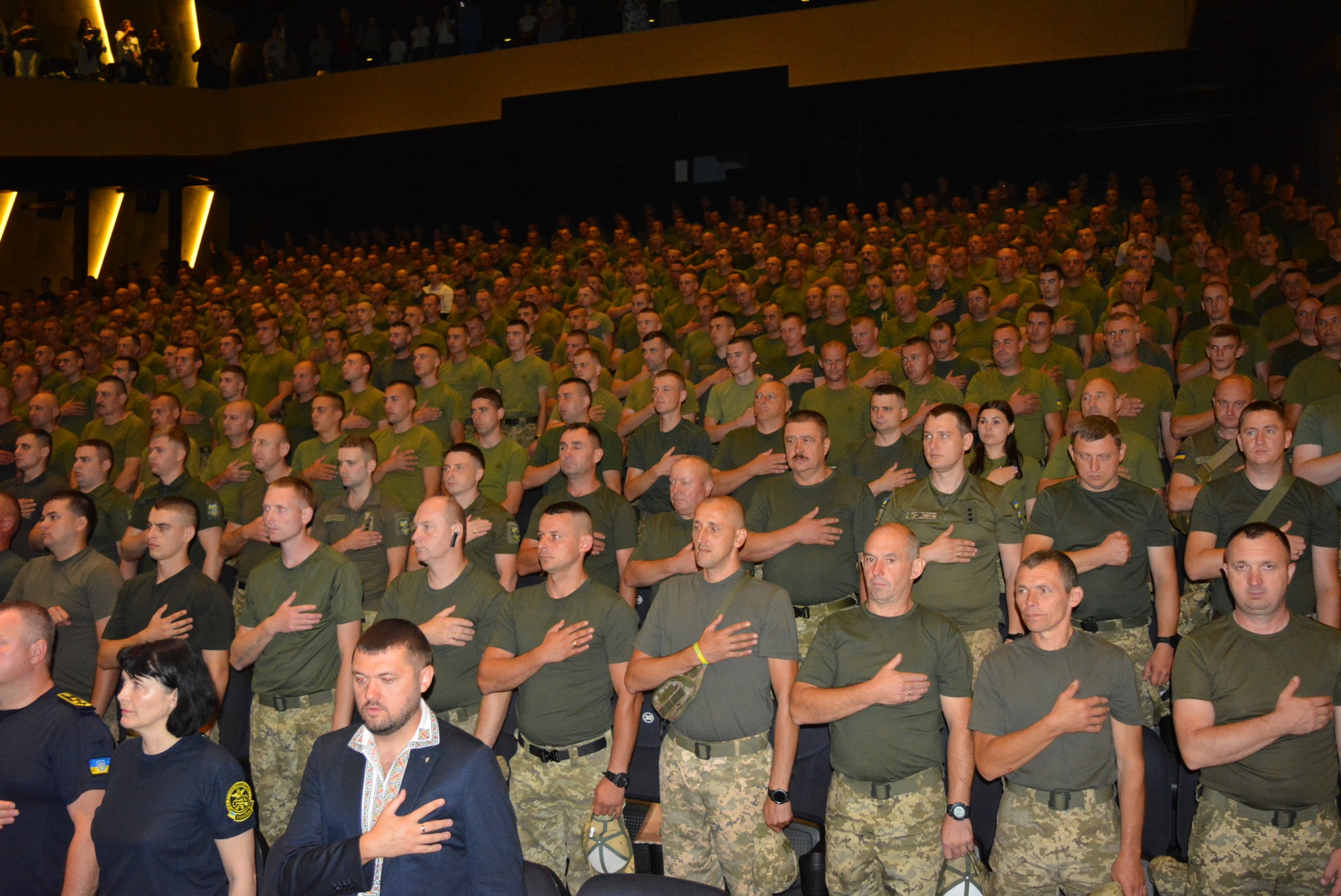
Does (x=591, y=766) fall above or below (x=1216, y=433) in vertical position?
below

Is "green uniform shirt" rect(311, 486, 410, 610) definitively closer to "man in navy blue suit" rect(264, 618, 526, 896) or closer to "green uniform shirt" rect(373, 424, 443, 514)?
"green uniform shirt" rect(373, 424, 443, 514)

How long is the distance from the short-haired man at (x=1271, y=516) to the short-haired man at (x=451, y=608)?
110 inches

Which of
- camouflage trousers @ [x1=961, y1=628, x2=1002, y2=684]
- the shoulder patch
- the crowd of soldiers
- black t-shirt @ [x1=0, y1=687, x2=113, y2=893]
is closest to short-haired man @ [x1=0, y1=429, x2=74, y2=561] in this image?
the crowd of soldiers

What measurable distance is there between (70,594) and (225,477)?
5.16 feet

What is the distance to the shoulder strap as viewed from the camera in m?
4.14

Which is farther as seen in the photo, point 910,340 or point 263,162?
point 263,162

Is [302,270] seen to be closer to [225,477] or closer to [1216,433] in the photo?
[225,477]

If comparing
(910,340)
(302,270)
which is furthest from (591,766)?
(302,270)

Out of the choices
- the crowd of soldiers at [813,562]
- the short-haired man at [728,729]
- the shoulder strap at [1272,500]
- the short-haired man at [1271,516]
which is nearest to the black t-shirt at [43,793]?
the crowd of soldiers at [813,562]

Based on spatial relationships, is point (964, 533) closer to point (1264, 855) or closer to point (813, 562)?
point (813, 562)

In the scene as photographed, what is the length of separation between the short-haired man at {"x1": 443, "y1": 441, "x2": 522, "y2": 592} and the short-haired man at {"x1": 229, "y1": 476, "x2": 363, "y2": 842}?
664 millimetres

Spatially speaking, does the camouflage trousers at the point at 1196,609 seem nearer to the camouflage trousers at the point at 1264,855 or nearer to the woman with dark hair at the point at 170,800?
the camouflage trousers at the point at 1264,855

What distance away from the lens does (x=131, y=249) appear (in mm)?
18875

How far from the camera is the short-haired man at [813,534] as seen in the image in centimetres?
448
